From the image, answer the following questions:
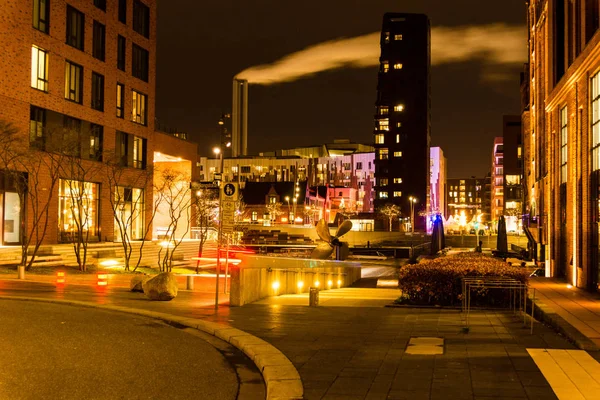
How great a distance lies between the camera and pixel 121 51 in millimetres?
45844

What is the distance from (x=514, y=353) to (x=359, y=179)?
155 metres

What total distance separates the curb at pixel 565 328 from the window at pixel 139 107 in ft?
120

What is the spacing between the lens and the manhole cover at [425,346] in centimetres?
1008

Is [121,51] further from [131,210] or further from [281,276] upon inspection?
[281,276]

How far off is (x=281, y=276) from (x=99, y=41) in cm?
2768

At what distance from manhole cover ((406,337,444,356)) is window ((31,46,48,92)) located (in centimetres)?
3134

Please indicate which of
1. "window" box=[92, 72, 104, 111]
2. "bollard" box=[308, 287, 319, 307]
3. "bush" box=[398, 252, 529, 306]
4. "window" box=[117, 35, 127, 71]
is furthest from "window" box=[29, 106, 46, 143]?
"bush" box=[398, 252, 529, 306]

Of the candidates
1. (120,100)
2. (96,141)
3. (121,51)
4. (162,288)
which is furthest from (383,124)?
(162,288)

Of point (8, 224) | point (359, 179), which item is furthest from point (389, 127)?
point (8, 224)

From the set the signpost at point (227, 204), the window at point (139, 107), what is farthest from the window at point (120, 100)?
the signpost at point (227, 204)

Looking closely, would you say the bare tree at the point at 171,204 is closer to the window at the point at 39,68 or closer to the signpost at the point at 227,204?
the window at the point at 39,68

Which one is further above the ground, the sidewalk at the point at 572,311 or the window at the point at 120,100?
the window at the point at 120,100

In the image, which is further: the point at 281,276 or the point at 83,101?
the point at 83,101

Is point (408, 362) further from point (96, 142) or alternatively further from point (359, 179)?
point (359, 179)
